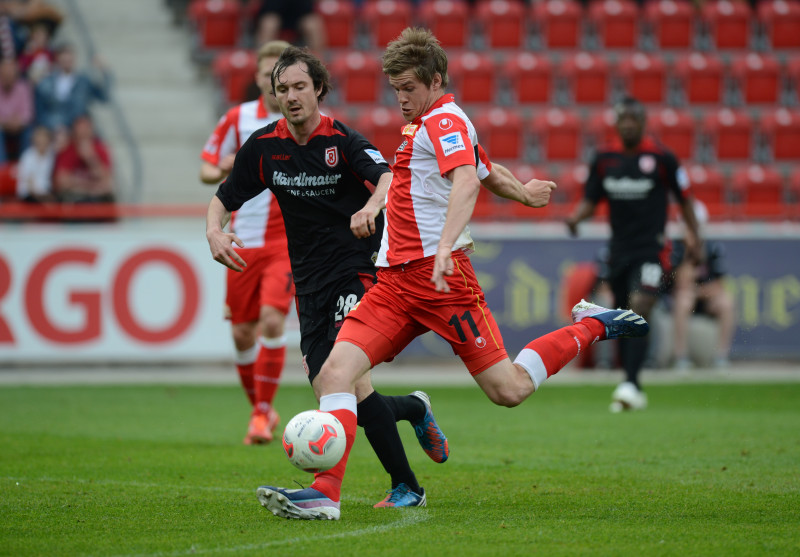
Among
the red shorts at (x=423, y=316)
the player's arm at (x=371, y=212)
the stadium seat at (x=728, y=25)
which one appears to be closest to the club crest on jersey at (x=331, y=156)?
the player's arm at (x=371, y=212)

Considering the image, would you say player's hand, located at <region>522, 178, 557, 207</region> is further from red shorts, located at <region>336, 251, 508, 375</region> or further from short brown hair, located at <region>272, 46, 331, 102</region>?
short brown hair, located at <region>272, 46, 331, 102</region>

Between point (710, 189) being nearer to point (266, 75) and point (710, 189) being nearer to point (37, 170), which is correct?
point (37, 170)

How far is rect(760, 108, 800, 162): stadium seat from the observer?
16.5 meters

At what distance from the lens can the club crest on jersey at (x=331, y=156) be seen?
5.47 meters

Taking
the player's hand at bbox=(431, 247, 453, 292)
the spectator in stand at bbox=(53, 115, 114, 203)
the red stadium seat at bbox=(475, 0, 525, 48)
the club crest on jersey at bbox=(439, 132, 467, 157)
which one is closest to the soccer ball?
the player's hand at bbox=(431, 247, 453, 292)

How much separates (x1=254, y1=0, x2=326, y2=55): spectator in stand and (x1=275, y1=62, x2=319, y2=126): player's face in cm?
1145

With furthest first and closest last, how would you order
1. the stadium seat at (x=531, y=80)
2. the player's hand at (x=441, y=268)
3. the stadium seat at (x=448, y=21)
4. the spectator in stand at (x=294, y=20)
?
1. the stadium seat at (x=448, y=21)
2. the stadium seat at (x=531, y=80)
3. the spectator in stand at (x=294, y=20)
4. the player's hand at (x=441, y=268)

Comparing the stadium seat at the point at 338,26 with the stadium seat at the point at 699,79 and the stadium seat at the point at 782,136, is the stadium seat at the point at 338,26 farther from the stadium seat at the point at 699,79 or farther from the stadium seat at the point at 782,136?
the stadium seat at the point at 782,136

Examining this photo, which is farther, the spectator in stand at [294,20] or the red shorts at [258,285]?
the spectator in stand at [294,20]

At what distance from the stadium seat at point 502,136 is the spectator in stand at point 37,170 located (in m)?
6.08

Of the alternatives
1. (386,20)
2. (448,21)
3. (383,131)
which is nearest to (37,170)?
(383,131)

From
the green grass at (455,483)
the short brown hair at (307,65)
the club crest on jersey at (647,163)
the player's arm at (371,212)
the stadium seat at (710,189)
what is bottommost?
Result: the green grass at (455,483)

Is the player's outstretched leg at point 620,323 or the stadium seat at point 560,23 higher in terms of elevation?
the stadium seat at point 560,23

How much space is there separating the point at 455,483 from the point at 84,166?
32.3ft
